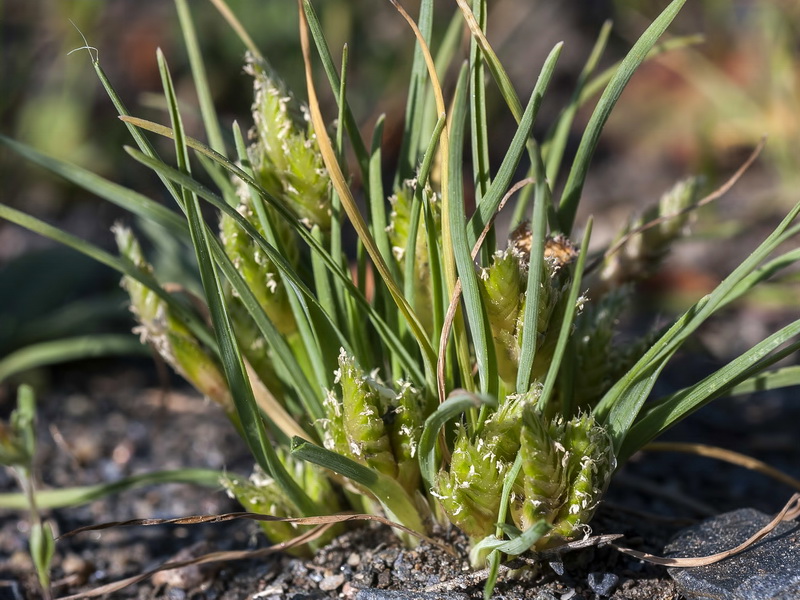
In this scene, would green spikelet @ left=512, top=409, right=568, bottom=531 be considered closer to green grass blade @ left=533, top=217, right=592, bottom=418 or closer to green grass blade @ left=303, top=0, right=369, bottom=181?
green grass blade @ left=533, top=217, right=592, bottom=418

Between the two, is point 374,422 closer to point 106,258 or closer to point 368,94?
point 106,258

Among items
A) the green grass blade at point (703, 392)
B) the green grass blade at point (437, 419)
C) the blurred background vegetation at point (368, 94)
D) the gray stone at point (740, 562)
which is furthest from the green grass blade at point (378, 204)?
the blurred background vegetation at point (368, 94)

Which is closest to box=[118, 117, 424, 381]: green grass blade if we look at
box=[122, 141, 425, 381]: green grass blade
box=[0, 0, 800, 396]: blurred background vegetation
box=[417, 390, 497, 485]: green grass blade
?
box=[122, 141, 425, 381]: green grass blade

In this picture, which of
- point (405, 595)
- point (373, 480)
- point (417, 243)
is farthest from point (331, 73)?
point (405, 595)

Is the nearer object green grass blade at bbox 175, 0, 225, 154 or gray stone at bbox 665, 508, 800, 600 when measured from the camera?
gray stone at bbox 665, 508, 800, 600

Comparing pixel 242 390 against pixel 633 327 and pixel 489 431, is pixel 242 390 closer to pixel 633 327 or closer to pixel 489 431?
pixel 489 431

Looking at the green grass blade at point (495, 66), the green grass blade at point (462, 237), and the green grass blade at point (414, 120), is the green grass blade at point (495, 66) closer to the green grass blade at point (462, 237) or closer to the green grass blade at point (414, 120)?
the green grass blade at point (462, 237)
